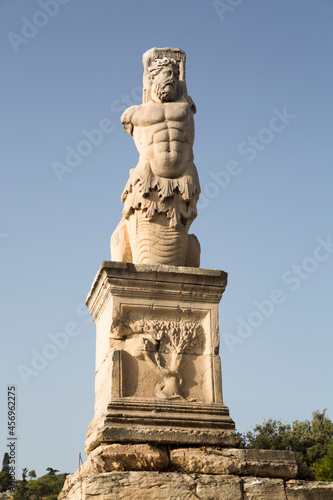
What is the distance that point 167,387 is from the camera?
6.11m

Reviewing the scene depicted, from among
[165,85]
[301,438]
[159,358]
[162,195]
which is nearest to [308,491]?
[159,358]

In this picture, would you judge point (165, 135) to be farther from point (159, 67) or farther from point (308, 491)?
point (308, 491)

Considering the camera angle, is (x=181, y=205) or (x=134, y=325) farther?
(x=181, y=205)

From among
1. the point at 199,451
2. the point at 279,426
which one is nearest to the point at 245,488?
the point at 199,451

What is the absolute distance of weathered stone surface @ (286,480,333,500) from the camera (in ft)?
18.5

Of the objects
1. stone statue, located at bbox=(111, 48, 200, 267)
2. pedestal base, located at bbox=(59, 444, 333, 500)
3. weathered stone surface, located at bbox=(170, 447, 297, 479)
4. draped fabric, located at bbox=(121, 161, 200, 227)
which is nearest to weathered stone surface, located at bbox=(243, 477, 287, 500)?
pedestal base, located at bbox=(59, 444, 333, 500)

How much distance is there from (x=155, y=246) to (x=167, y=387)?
153 centimetres

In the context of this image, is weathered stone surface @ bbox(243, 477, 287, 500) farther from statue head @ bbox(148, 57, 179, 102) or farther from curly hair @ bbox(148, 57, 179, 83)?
curly hair @ bbox(148, 57, 179, 83)

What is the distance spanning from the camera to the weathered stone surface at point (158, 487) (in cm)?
522

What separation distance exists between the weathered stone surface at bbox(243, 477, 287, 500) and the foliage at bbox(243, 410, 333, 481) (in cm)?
2171

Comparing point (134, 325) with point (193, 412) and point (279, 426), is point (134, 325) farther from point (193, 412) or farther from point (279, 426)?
point (279, 426)

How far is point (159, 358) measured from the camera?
623cm

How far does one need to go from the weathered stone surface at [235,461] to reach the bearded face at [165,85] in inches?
156

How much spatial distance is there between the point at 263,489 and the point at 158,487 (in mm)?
939
